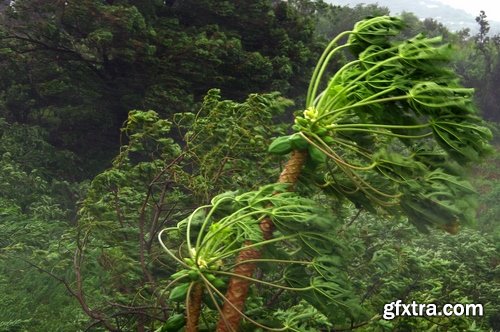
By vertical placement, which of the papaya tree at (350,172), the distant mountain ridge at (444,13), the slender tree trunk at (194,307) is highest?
the distant mountain ridge at (444,13)

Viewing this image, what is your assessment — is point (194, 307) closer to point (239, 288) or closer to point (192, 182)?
point (239, 288)

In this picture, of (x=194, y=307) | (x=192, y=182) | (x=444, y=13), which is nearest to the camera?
(x=194, y=307)

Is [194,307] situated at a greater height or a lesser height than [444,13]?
lesser

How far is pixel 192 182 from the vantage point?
4195mm

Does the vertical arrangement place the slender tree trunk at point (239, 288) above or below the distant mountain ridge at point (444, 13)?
below

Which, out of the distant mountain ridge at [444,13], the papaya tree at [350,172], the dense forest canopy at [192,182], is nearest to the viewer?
the papaya tree at [350,172]

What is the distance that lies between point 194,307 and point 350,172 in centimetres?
69

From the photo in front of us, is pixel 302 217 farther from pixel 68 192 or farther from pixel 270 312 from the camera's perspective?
pixel 68 192

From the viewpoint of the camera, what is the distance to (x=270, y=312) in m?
2.32

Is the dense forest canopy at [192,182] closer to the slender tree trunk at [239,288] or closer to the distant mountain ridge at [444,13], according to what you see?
the slender tree trunk at [239,288]

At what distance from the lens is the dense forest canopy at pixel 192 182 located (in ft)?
5.74

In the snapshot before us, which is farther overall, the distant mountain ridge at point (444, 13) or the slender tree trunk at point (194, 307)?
the distant mountain ridge at point (444, 13)

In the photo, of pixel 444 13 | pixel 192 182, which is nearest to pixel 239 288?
pixel 192 182

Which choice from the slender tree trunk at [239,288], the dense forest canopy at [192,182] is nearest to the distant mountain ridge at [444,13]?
the dense forest canopy at [192,182]
